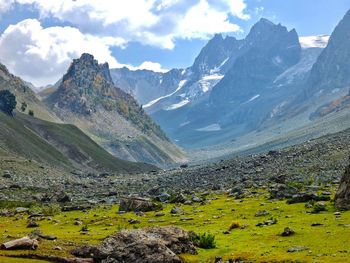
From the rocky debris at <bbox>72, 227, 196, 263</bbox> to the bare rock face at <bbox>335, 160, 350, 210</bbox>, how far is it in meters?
17.7

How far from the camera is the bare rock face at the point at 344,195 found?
44.9 metres

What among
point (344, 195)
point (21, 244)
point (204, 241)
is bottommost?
point (204, 241)

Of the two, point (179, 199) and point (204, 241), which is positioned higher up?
point (179, 199)

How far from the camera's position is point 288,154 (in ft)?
392

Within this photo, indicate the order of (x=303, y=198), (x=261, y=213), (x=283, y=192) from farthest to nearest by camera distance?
(x=283, y=192)
(x=303, y=198)
(x=261, y=213)

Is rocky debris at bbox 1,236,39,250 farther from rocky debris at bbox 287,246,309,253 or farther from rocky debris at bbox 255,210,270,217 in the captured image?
rocky debris at bbox 255,210,270,217

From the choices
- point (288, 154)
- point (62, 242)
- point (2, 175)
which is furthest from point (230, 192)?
point (2, 175)

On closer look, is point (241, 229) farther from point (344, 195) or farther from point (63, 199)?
point (63, 199)

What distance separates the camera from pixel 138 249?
30703mm

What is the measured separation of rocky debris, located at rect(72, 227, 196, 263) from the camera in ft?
99.9

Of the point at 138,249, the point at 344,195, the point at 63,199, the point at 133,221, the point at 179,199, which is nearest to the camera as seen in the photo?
the point at 138,249

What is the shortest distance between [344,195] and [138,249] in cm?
2332

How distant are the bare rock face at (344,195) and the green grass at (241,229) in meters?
1.09

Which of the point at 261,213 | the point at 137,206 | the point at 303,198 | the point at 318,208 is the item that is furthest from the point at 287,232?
the point at 137,206
